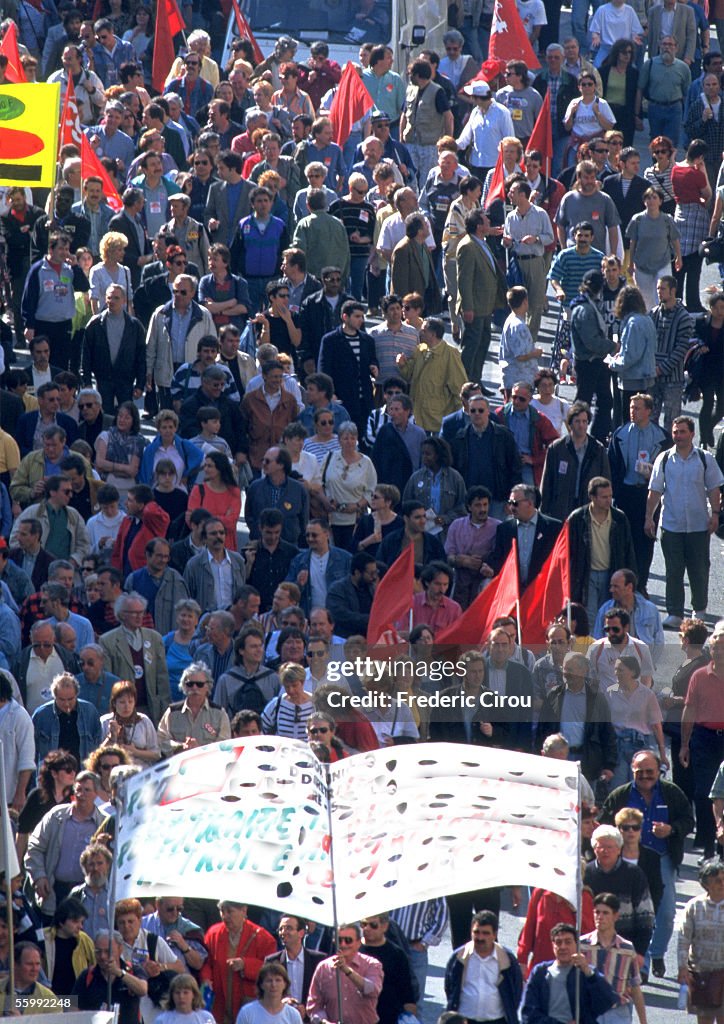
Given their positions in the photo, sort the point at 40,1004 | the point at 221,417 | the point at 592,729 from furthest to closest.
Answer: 1. the point at 221,417
2. the point at 592,729
3. the point at 40,1004

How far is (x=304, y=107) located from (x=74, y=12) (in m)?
3.04

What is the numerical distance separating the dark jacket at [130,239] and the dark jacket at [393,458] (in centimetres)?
384

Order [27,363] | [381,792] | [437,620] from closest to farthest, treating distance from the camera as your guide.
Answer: [381,792], [437,620], [27,363]

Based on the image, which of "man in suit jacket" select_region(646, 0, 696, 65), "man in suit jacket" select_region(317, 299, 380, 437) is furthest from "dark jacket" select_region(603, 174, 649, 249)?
"man in suit jacket" select_region(646, 0, 696, 65)

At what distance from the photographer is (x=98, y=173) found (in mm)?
23844

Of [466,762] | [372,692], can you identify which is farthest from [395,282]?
[466,762]

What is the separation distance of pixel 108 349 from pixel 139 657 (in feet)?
14.2

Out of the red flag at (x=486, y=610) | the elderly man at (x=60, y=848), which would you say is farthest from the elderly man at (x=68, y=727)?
the red flag at (x=486, y=610)

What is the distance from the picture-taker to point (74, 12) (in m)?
28.7

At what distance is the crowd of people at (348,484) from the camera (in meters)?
14.6

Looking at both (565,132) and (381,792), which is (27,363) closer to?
(565,132)

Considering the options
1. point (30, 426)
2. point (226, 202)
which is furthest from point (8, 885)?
point (226, 202)

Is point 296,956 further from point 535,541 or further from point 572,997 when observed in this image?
point 535,541

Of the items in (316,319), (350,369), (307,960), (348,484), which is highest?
(316,319)
